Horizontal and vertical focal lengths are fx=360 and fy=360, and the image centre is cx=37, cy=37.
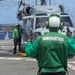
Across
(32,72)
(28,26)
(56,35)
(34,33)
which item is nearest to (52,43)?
(56,35)

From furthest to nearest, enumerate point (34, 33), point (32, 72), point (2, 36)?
point (2, 36)
point (34, 33)
point (32, 72)

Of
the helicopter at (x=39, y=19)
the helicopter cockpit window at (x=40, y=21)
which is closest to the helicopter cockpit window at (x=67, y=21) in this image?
the helicopter at (x=39, y=19)

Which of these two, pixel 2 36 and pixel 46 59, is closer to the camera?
pixel 46 59

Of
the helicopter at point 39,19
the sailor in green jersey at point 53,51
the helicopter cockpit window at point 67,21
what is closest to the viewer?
the sailor in green jersey at point 53,51

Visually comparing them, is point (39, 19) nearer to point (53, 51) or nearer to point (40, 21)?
point (40, 21)

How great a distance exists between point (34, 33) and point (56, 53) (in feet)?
44.0

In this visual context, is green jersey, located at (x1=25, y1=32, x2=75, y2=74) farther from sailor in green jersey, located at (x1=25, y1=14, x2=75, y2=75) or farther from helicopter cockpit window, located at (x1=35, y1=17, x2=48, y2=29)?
helicopter cockpit window, located at (x1=35, y1=17, x2=48, y2=29)

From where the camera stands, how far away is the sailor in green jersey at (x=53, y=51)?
4992mm

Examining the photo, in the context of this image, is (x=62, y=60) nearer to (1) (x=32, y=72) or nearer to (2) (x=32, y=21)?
(1) (x=32, y=72)

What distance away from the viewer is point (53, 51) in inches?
198

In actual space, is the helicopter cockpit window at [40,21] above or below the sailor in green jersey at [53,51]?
below

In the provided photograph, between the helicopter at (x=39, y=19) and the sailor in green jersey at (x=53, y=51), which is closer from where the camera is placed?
the sailor in green jersey at (x=53, y=51)

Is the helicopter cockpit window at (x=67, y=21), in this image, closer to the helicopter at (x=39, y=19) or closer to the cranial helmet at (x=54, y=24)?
the helicopter at (x=39, y=19)

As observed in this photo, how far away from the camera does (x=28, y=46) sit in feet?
17.1
